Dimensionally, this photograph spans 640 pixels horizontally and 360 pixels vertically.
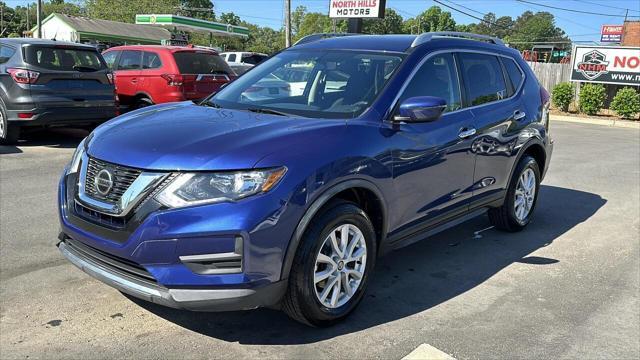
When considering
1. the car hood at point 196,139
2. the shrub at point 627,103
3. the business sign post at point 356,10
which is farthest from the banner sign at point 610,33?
the car hood at point 196,139

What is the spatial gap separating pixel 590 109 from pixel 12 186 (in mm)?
19122

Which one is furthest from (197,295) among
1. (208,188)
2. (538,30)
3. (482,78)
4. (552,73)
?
(538,30)

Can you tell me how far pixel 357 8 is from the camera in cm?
1959

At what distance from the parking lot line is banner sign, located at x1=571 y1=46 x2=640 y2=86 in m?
20.0

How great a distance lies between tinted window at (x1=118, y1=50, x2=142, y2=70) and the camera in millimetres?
11797

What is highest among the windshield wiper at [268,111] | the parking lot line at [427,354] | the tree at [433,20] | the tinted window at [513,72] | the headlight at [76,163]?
the tree at [433,20]

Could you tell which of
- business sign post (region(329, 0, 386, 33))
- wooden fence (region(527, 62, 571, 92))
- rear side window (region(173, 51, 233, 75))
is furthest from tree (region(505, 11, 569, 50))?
rear side window (region(173, 51, 233, 75))

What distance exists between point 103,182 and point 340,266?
149 centimetres

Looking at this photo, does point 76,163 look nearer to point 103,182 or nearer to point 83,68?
point 103,182

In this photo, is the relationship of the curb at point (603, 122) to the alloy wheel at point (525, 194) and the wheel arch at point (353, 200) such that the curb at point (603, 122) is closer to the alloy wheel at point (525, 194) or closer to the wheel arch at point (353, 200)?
the alloy wheel at point (525, 194)

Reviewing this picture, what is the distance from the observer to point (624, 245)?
18.6 feet

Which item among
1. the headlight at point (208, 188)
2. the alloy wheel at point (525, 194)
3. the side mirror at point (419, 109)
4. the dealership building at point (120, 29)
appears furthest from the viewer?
the dealership building at point (120, 29)

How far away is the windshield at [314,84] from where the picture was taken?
398cm

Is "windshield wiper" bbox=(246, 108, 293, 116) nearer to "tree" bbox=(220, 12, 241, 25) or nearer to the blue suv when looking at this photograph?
the blue suv
